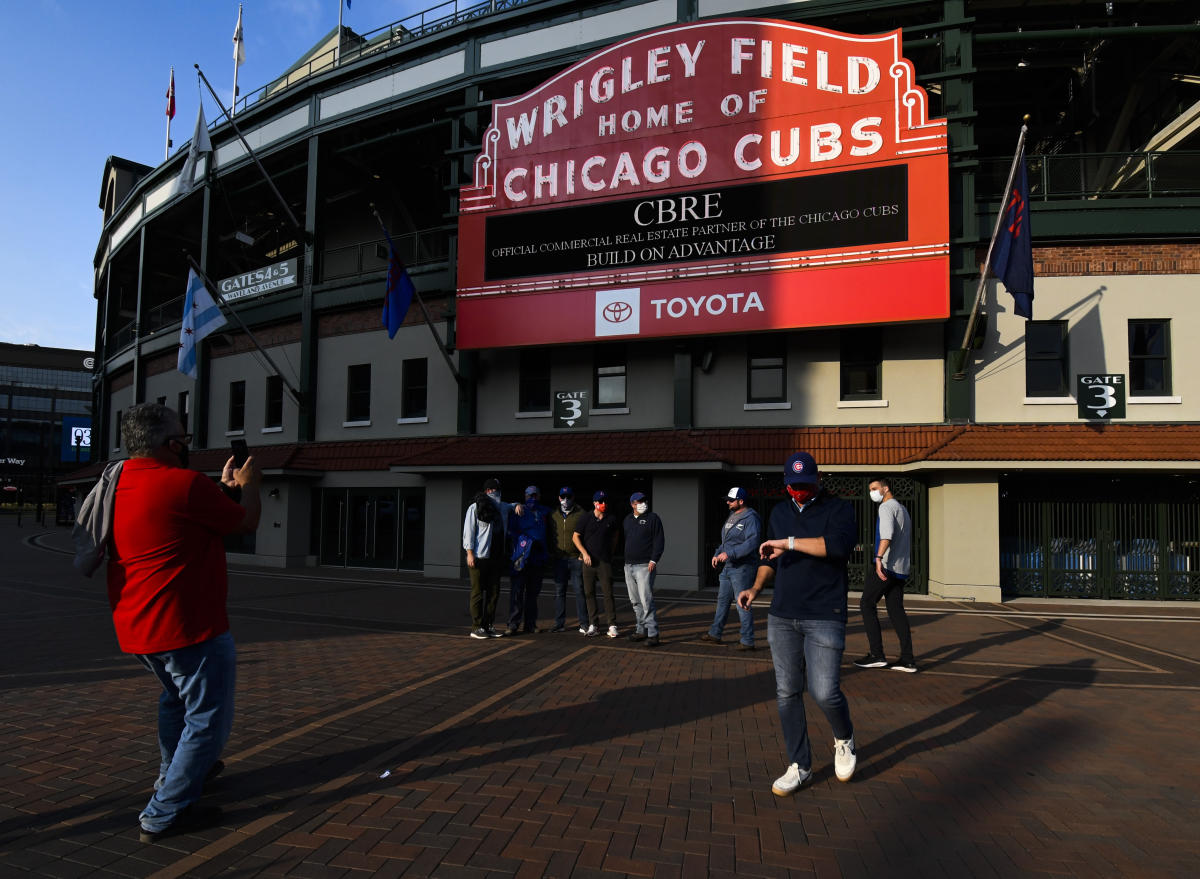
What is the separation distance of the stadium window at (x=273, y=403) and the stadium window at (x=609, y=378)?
35.3 ft

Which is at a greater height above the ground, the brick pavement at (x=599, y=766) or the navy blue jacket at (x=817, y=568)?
the navy blue jacket at (x=817, y=568)

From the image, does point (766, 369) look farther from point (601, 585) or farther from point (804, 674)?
point (804, 674)

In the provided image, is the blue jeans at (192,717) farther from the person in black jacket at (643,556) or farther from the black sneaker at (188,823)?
the person in black jacket at (643,556)

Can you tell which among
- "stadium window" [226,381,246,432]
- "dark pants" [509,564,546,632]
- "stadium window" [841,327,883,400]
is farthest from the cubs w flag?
"stadium window" [841,327,883,400]

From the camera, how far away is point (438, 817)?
3902 millimetres

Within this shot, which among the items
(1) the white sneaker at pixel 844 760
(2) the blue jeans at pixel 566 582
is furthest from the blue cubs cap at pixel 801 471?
(2) the blue jeans at pixel 566 582

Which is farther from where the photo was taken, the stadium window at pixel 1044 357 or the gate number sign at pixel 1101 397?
the stadium window at pixel 1044 357

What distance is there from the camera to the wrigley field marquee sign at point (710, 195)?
1433 cm

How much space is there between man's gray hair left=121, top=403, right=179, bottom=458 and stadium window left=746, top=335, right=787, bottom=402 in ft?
45.0

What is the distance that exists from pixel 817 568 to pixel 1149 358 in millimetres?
13990

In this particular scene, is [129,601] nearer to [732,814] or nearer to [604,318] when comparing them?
[732,814]

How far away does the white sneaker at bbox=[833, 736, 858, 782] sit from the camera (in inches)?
175

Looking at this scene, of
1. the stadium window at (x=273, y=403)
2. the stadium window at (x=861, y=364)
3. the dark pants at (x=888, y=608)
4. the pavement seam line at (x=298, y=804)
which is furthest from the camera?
the stadium window at (x=273, y=403)

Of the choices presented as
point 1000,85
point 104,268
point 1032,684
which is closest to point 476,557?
point 1032,684
